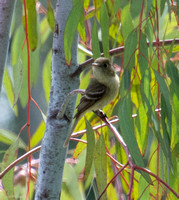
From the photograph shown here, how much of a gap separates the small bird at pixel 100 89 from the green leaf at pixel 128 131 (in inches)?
6.4

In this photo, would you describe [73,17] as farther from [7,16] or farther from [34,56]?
[34,56]

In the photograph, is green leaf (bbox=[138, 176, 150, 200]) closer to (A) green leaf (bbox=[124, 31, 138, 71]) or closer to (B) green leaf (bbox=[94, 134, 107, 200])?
(B) green leaf (bbox=[94, 134, 107, 200])

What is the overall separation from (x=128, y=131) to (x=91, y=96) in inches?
9.6

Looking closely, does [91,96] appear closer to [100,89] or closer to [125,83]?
[100,89]

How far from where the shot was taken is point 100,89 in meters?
1.19

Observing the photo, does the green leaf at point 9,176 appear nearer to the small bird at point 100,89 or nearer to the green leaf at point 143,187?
the small bird at point 100,89

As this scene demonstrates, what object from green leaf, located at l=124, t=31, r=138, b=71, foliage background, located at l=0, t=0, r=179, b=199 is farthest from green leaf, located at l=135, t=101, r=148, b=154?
green leaf, located at l=124, t=31, r=138, b=71

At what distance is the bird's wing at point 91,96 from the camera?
109cm

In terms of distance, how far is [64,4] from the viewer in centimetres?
96

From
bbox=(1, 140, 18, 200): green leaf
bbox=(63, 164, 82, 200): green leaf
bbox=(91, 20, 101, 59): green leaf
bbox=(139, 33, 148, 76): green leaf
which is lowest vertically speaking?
bbox=(63, 164, 82, 200): green leaf

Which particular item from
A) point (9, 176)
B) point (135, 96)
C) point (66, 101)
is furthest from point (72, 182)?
point (66, 101)

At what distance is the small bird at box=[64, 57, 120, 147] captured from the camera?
1.10m

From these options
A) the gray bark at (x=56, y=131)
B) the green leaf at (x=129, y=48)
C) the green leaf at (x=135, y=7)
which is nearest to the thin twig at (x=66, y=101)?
the gray bark at (x=56, y=131)

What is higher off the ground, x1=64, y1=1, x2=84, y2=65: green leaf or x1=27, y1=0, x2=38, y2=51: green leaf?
x1=27, y1=0, x2=38, y2=51: green leaf
